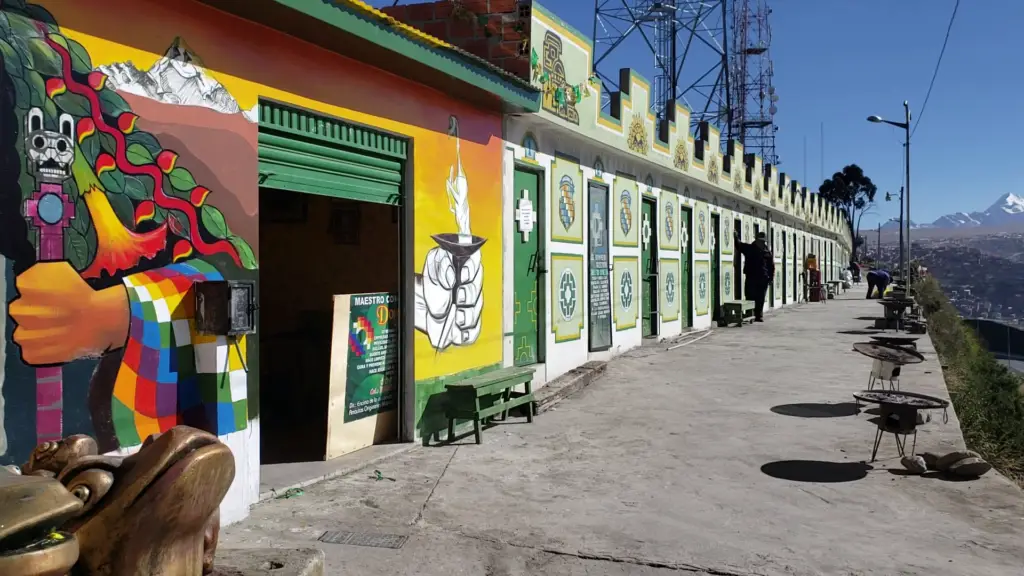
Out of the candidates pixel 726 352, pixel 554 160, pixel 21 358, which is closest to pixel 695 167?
pixel 726 352

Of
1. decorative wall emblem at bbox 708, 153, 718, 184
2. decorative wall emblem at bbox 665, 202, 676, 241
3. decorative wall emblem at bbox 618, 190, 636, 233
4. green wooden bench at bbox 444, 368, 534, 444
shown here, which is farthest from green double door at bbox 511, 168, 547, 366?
decorative wall emblem at bbox 708, 153, 718, 184

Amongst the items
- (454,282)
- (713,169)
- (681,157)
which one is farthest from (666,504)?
(713,169)

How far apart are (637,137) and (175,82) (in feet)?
33.3

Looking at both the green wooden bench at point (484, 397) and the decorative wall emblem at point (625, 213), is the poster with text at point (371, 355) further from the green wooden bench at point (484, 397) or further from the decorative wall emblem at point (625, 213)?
the decorative wall emblem at point (625, 213)

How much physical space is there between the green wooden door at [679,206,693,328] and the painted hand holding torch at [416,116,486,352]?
968 cm

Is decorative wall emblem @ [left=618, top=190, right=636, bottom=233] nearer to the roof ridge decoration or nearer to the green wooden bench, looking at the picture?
the roof ridge decoration

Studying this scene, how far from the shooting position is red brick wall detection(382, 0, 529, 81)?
9.65 meters

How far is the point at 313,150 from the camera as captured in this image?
6.45 metres

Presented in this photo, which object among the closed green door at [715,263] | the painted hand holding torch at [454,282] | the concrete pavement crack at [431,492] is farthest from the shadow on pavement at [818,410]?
the closed green door at [715,263]

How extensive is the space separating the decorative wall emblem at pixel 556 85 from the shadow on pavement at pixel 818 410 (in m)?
4.54

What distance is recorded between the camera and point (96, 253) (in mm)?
4488

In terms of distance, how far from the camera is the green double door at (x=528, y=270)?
10039 millimetres

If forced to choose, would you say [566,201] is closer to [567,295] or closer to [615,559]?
[567,295]

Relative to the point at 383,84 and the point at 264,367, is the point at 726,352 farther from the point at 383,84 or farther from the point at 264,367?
the point at 383,84
